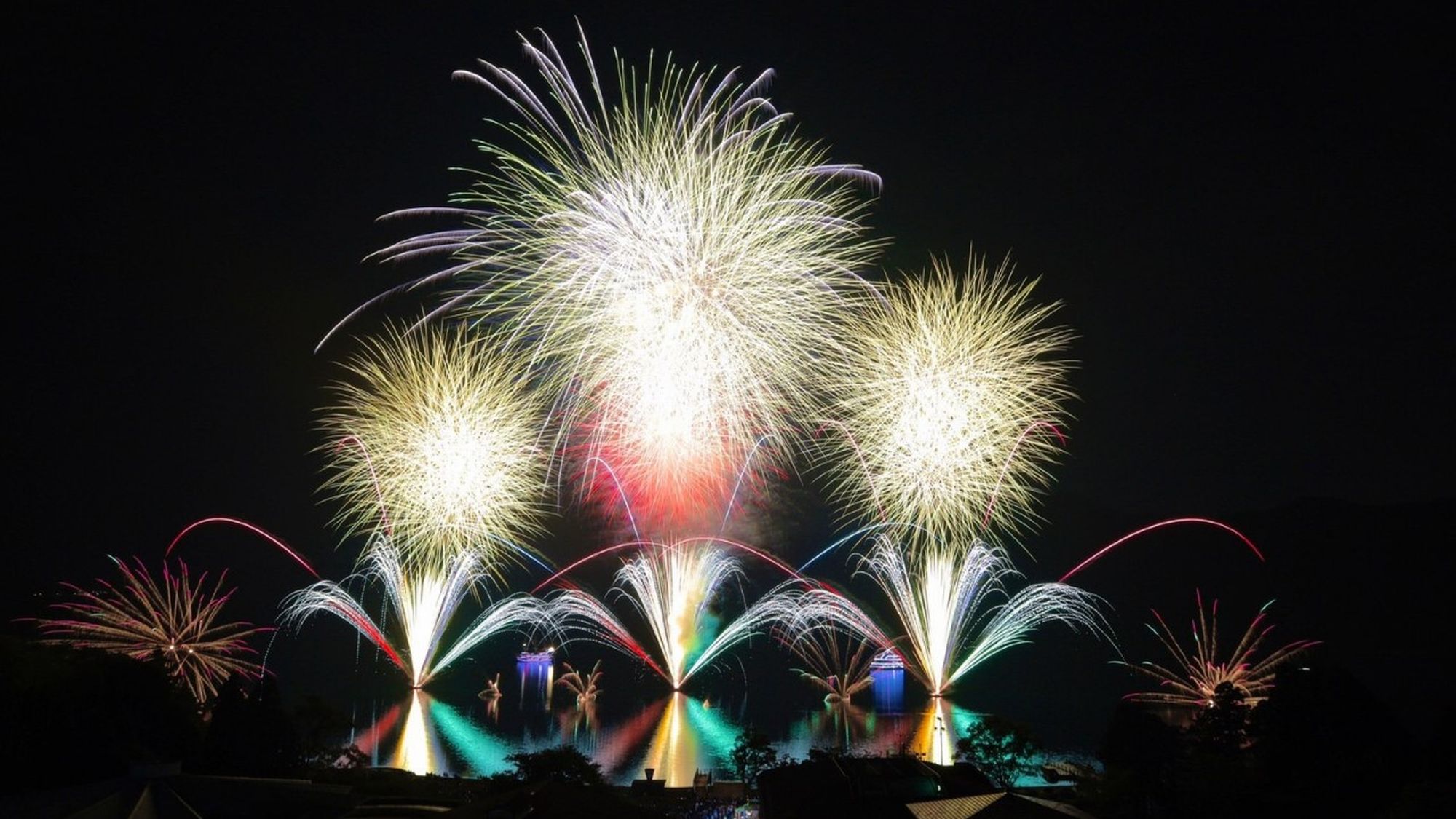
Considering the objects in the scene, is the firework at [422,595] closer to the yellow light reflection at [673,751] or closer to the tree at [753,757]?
the yellow light reflection at [673,751]

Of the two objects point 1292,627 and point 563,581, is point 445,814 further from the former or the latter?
point 1292,627

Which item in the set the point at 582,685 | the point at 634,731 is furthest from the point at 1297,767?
the point at 582,685

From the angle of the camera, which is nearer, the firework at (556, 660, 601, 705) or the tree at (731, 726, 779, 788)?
the tree at (731, 726, 779, 788)

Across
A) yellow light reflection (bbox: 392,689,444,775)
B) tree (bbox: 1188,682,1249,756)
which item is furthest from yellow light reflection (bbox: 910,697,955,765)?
yellow light reflection (bbox: 392,689,444,775)

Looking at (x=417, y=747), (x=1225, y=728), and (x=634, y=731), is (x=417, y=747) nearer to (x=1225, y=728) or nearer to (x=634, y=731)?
(x=634, y=731)

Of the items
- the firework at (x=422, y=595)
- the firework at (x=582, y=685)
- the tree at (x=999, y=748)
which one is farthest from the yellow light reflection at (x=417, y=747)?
the tree at (x=999, y=748)

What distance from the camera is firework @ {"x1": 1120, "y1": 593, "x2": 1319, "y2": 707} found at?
41.6m

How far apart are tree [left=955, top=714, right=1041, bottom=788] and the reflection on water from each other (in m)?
8.88

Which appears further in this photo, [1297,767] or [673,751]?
[673,751]

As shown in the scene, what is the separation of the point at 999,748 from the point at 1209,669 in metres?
23.4

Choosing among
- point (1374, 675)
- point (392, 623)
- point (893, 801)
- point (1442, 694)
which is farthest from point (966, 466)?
point (392, 623)

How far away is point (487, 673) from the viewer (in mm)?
78062

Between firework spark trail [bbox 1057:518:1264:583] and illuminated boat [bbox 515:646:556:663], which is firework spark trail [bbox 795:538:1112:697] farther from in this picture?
illuminated boat [bbox 515:646:556:663]

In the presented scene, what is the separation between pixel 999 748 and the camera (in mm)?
26078
